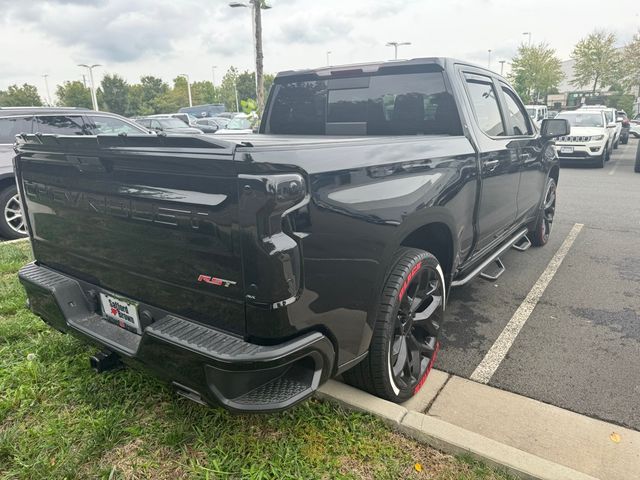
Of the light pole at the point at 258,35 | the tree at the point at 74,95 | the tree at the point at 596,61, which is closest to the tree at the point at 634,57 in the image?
the tree at the point at 596,61

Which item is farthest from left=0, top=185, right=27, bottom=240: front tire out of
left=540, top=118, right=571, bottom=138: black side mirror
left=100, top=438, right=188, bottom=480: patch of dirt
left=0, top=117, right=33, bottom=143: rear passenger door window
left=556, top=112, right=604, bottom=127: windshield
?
left=556, top=112, right=604, bottom=127: windshield

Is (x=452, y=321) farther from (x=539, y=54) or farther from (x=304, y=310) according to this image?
(x=539, y=54)

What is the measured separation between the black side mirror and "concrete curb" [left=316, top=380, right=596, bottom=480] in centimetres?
349

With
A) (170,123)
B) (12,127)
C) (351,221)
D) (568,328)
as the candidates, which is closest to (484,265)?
(568,328)

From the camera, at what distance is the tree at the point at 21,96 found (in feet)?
179

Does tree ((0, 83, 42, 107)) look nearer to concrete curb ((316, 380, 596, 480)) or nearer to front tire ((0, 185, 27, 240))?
front tire ((0, 185, 27, 240))

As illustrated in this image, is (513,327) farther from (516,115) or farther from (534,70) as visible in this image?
(534,70)

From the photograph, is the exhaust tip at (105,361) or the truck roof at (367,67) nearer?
the exhaust tip at (105,361)

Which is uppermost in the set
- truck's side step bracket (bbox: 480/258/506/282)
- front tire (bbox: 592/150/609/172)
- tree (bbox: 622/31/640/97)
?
tree (bbox: 622/31/640/97)

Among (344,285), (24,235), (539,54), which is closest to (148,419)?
Answer: (344,285)

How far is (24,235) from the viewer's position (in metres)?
6.30

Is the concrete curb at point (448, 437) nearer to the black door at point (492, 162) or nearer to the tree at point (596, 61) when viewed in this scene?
the black door at point (492, 162)

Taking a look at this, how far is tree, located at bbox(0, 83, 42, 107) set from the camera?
5450cm

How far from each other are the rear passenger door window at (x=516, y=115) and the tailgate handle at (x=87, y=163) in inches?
137
